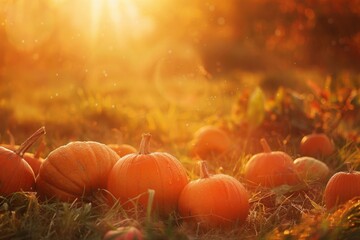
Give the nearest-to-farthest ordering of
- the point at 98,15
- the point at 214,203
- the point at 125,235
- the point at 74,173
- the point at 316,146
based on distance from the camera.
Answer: the point at 125,235, the point at 214,203, the point at 74,173, the point at 316,146, the point at 98,15

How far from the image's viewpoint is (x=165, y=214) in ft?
8.34

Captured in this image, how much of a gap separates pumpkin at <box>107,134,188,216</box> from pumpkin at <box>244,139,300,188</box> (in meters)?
0.63

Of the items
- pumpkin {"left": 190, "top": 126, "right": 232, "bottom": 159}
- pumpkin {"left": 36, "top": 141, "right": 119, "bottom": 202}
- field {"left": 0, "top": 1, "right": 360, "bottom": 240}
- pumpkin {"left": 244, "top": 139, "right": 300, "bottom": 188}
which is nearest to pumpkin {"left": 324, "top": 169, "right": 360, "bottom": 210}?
field {"left": 0, "top": 1, "right": 360, "bottom": 240}

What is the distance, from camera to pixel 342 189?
2.61 m

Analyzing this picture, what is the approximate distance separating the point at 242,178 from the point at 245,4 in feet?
25.3

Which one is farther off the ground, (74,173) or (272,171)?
(74,173)

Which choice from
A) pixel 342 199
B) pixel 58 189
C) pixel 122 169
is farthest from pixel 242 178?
pixel 58 189

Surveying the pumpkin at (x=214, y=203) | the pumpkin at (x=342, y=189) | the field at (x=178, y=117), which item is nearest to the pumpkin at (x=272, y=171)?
the field at (x=178, y=117)

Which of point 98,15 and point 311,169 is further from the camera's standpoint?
point 98,15

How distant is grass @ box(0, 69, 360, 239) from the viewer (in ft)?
7.07

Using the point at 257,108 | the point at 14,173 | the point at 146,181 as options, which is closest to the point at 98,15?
the point at 257,108

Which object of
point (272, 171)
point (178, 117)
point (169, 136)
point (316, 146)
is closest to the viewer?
point (272, 171)

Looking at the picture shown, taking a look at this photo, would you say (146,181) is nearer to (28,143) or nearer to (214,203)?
(214,203)

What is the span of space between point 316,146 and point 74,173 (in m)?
1.98
